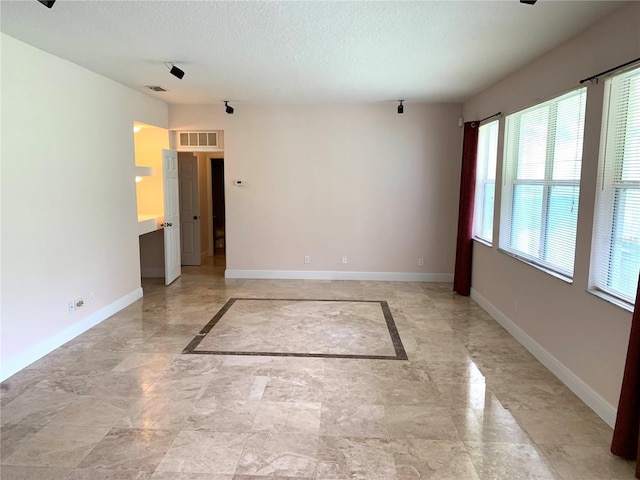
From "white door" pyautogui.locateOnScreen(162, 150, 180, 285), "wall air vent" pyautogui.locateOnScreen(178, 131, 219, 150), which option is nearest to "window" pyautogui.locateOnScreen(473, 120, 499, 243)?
"wall air vent" pyautogui.locateOnScreen(178, 131, 219, 150)

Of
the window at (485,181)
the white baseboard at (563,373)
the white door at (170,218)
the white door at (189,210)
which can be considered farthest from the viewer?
the white door at (189,210)

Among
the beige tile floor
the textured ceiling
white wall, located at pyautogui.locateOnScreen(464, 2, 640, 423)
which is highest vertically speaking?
the textured ceiling

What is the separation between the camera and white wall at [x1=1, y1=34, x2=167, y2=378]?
3.39 metres

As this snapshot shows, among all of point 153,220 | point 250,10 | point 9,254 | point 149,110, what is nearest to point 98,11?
point 250,10

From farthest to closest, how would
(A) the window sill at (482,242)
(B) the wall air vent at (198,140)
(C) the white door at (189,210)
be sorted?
(C) the white door at (189,210) < (B) the wall air vent at (198,140) < (A) the window sill at (482,242)

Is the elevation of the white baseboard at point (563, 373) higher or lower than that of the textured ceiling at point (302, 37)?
lower

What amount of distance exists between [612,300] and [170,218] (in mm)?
5624

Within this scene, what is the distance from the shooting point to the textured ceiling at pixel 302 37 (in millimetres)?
2768

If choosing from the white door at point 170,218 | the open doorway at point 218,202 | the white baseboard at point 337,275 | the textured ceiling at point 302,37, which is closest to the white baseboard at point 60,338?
the white door at point 170,218

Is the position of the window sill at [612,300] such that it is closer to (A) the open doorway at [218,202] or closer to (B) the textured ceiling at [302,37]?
(B) the textured ceiling at [302,37]

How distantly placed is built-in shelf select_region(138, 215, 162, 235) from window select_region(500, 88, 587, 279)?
14.9 feet

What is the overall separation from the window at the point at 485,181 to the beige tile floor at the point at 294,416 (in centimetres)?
188

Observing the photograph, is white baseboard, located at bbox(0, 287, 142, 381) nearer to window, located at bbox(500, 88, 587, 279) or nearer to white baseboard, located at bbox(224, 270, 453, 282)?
white baseboard, located at bbox(224, 270, 453, 282)

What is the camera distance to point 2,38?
3.25 m
